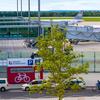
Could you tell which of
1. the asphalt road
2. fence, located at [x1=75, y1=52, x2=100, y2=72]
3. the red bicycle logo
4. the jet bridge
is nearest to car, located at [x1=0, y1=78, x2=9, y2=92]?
the asphalt road

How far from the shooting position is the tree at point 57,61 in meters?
30.5

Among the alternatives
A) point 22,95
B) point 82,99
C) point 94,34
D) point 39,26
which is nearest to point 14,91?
point 22,95

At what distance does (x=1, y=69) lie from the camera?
5450 cm

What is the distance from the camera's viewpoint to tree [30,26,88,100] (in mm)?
30469

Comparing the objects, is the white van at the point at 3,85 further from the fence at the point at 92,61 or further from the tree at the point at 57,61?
the fence at the point at 92,61

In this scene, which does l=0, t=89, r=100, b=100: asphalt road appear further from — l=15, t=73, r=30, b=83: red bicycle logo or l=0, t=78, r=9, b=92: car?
l=15, t=73, r=30, b=83: red bicycle logo

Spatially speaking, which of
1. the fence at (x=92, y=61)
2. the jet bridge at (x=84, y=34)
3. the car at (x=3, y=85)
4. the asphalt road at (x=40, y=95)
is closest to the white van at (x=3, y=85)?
the car at (x=3, y=85)

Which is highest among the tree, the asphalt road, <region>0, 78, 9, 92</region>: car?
the tree

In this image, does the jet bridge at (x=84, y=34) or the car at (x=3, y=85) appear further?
the jet bridge at (x=84, y=34)

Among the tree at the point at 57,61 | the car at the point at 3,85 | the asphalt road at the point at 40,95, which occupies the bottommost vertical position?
the asphalt road at the point at 40,95

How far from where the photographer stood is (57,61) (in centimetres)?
3050

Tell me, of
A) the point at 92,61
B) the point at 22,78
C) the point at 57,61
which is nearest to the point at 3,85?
the point at 22,78

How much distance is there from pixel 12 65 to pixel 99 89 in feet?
30.0

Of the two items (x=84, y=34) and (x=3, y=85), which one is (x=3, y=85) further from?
(x=84, y=34)
